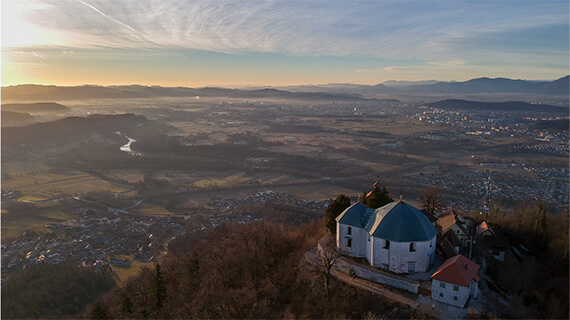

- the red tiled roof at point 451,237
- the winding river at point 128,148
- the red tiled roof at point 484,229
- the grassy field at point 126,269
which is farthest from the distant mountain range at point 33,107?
the red tiled roof at point 484,229

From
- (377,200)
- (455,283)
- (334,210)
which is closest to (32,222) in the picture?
(334,210)

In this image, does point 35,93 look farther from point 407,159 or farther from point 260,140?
point 407,159

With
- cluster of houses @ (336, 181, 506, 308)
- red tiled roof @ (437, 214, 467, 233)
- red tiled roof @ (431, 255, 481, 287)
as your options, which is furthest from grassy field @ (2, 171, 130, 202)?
red tiled roof @ (431, 255, 481, 287)

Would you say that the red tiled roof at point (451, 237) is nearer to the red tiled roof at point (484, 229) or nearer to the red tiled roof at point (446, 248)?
the red tiled roof at point (446, 248)

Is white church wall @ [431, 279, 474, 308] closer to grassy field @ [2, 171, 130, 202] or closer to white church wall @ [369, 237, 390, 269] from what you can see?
white church wall @ [369, 237, 390, 269]

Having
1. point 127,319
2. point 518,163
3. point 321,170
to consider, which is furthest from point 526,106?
point 127,319

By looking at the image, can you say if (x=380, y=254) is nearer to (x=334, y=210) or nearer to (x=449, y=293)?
(x=449, y=293)
